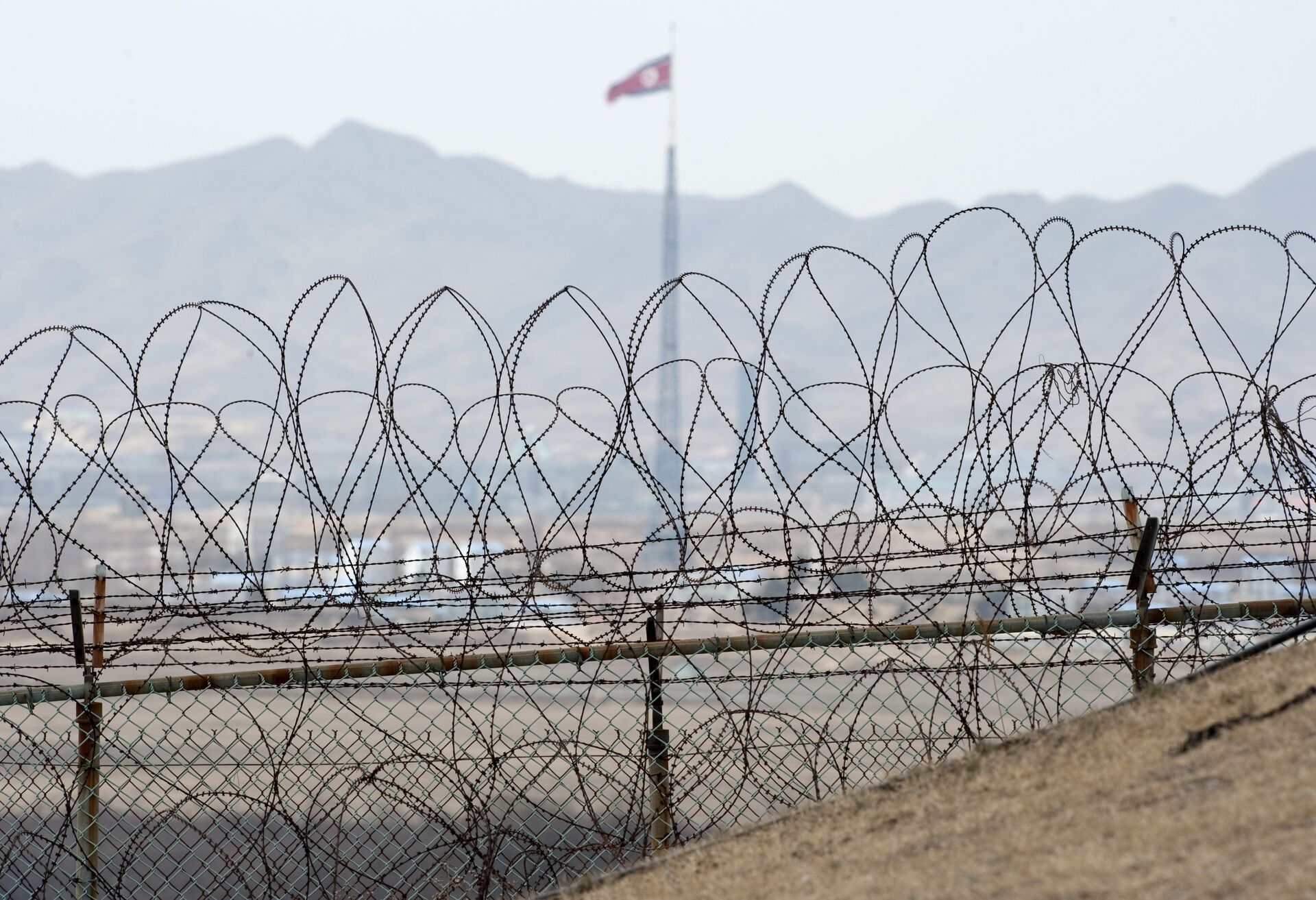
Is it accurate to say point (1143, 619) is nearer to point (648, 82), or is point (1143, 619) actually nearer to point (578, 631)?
point (578, 631)

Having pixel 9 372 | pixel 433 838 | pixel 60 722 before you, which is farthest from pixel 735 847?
pixel 9 372

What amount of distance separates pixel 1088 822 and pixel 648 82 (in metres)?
122

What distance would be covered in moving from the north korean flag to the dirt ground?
395ft

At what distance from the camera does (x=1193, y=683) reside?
3254mm

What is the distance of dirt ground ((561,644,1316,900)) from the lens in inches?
90.8

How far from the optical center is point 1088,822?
8.55ft

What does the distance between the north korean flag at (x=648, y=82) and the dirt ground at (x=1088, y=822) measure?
12051 cm

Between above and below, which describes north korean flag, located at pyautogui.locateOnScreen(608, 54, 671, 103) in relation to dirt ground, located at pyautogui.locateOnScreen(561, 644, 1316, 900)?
above

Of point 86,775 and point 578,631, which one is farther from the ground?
point 86,775

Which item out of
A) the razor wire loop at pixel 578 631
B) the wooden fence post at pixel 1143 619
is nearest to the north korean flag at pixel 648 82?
the razor wire loop at pixel 578 631

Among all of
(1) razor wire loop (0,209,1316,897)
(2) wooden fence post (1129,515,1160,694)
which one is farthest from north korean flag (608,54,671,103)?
(2) wooden fence post (1129,515,1160,694)

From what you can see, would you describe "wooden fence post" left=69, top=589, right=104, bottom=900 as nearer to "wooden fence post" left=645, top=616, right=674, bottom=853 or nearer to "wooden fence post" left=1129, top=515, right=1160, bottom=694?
"wooden fence post" left=645, top=616, right=674, bottom=853

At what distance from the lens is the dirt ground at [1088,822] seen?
231 centimetres

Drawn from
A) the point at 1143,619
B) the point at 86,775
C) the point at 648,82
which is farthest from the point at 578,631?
the point at 648,82
